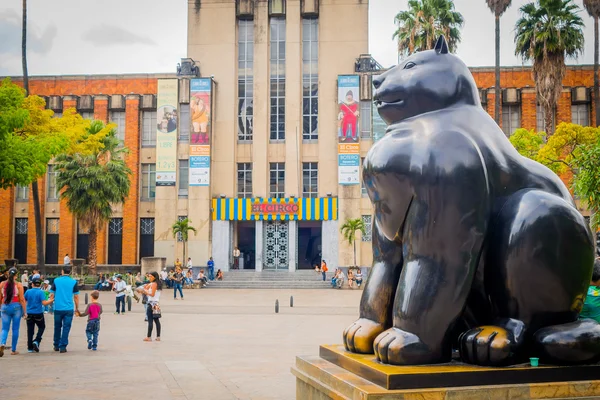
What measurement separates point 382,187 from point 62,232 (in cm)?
4249

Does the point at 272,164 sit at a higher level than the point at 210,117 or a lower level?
lower

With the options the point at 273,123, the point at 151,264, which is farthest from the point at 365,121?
the point at 151,264

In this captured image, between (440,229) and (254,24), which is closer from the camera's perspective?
(440,229)

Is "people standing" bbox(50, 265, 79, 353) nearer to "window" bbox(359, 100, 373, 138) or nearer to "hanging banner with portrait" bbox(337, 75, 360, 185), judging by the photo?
"hanging banner with portrait" bbox(337, 75, 360, 185)

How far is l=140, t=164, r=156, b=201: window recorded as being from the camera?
43.7m

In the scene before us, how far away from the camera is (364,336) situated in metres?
4.14

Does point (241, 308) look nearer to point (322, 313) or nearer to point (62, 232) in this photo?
point (322, 313)

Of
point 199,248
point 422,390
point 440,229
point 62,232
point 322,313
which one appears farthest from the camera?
point 62,232

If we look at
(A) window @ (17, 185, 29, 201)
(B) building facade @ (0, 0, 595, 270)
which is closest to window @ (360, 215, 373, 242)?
(B) building facade @ (0, 0, 595, 270)

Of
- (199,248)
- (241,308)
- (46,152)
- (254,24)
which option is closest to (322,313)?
(241,308)

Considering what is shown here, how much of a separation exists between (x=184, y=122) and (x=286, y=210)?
845 cm

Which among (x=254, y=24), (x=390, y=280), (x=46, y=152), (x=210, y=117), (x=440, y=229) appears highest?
(x=254, y=24)

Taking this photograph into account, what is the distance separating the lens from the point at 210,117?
131ft

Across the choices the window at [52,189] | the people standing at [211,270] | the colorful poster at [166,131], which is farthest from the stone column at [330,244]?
the window at [52,189]
